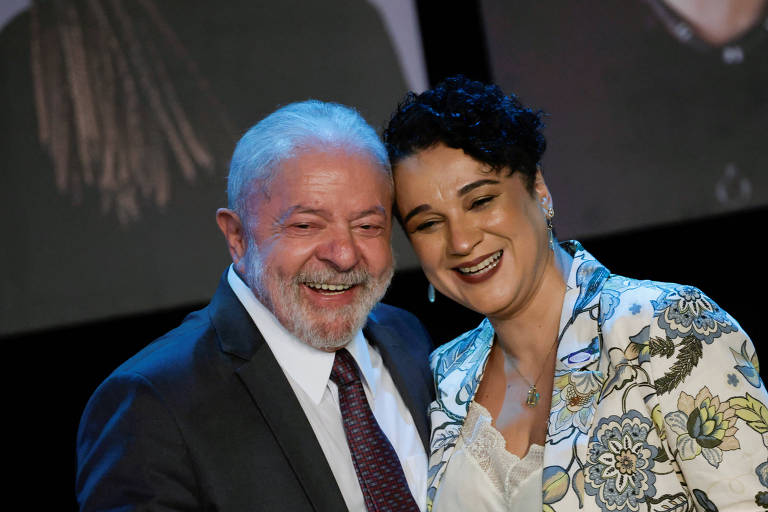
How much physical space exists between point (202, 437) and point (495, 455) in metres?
0.70

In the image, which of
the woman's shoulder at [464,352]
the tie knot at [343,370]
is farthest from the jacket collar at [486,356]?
the tie knot at [343,370]

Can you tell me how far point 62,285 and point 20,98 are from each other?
76 cm

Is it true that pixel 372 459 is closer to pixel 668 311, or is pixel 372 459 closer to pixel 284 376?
pixel 284 376

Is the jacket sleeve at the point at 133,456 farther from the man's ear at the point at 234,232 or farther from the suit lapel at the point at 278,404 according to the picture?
the man's ear at the point at 234,232

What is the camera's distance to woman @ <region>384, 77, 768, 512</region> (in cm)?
157

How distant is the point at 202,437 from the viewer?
177 centimetres

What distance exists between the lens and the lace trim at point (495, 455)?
1.83 meters

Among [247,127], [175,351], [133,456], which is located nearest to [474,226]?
[175,351]

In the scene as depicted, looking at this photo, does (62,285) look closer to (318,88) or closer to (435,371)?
(318,88)

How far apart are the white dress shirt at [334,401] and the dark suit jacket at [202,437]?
0.23 ft

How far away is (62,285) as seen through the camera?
10.3 feet

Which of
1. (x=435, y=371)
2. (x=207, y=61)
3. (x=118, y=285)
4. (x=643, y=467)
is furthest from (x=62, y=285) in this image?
(x=643, y=467)

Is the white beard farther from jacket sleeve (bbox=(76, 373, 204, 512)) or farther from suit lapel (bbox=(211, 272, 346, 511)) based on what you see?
jacket sleeve (bbox=(76, 373, 204, 512))

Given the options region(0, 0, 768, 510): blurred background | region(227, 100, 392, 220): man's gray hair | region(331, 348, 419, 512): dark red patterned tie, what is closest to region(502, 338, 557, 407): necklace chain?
region(331, 348, 419, 512): dark red patterned tie
